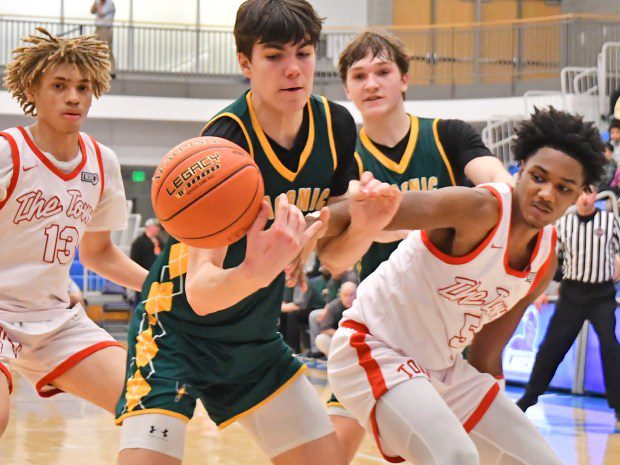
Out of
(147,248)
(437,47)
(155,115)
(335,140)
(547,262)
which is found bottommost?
(147,248)

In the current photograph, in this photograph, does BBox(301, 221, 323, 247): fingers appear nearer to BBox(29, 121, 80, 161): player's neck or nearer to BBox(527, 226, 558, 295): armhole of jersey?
BBox(527, 226, 558, 295): armhole of jersey

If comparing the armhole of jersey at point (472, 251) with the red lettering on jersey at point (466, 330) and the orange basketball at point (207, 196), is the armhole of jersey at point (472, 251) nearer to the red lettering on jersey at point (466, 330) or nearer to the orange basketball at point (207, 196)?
the red lettering on jersey at point (466, 330)

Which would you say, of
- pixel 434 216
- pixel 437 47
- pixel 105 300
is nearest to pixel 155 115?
pixel 105 300

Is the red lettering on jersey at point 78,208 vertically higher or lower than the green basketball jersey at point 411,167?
lower

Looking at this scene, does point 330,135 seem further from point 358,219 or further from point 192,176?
point 192,176

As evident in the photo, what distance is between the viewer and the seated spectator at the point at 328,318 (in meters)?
10.7

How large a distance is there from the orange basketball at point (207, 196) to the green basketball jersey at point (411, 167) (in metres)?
1.70

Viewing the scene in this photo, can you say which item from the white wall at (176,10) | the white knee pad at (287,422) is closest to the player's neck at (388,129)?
the white knee pad at (287,422)

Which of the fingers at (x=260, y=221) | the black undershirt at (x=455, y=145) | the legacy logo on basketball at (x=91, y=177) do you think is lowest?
the fingers at (x=260, y=221)

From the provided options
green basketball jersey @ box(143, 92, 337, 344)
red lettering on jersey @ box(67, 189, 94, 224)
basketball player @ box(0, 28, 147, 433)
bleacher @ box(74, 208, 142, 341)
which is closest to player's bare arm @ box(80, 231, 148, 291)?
basketball player @ box(0, 28, 147, 433)

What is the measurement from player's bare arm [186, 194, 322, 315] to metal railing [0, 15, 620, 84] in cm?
1640

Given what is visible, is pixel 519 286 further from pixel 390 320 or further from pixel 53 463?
pixel 53 463

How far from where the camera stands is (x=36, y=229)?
13.5 ft

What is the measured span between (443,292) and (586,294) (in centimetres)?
524
